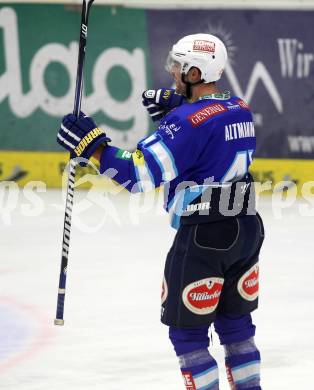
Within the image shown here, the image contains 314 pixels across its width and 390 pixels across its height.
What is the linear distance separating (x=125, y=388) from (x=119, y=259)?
3129 mm

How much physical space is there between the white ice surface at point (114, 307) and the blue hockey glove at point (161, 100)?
4.25 feet

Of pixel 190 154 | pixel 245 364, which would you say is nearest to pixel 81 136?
pixel 190 154

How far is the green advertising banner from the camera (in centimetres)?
1184

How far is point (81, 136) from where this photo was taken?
14.1ft

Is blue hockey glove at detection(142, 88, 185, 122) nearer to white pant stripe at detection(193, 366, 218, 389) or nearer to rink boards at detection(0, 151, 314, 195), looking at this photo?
white pant stripe at detection(193, 366, 218, 389)

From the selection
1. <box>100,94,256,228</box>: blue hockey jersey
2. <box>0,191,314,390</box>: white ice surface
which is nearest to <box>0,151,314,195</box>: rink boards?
<box>0,191,314,390</box>: white ice surface

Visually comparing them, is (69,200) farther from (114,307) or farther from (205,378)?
(114,307)

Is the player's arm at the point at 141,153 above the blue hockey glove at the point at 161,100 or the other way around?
the other way around

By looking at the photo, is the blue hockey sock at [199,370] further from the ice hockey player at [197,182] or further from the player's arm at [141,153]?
the player's arm at [141,153]

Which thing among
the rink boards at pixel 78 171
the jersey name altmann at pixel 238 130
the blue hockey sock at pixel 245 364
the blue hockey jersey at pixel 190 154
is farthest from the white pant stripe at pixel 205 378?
the rink boards at pixel 78 171

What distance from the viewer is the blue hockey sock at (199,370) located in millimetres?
4285

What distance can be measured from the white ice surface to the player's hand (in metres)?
1.33

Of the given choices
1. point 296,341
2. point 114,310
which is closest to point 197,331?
point 296,341

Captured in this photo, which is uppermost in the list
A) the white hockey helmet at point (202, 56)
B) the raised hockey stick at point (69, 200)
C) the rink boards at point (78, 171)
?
the white hockey helmet at point (202, 56)
